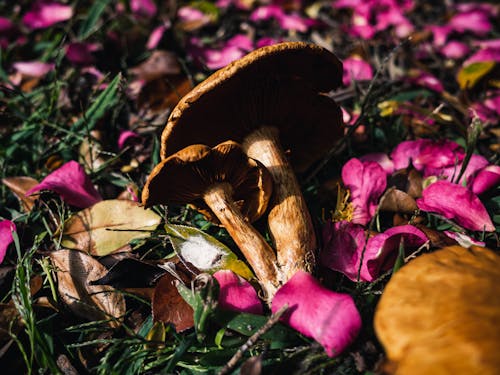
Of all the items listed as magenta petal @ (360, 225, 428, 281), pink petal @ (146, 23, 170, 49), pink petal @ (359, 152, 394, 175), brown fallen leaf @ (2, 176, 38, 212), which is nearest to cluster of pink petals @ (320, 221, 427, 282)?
magenta petal @ (360, 225, 428, 281)

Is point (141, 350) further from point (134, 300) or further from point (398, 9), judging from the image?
point (398, 9)

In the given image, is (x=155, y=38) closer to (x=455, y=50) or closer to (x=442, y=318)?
(x=455, y=50)

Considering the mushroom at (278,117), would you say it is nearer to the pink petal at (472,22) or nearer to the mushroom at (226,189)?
the mushroom at (226,189)

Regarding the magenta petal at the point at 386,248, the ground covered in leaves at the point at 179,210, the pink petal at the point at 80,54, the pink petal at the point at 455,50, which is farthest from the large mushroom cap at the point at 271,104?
the pink petal at the point at 455,50

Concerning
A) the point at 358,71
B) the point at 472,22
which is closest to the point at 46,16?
the point at 358,71

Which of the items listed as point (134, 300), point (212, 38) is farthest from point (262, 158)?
point (212, 38)
